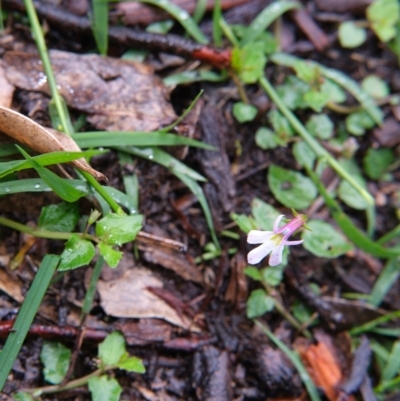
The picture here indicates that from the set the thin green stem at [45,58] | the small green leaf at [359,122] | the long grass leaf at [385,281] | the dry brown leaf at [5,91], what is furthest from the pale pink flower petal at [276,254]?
the small green leaf at [359,122]

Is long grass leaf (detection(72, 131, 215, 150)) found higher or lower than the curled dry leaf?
lower

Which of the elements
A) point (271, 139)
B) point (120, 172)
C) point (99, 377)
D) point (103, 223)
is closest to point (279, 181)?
point (271, 139)

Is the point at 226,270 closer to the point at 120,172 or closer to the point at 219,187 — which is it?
the point at 219,187

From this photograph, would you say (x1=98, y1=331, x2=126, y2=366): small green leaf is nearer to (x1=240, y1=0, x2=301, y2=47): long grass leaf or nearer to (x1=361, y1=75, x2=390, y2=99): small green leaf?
(x1=240, y1=0, x2=301, y2=47): long grass leaf

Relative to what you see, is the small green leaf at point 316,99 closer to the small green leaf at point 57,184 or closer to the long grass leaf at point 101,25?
the long grass leaf at point 101,25

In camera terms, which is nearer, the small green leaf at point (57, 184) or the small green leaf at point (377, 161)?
the small green leaf at point (57, 184)

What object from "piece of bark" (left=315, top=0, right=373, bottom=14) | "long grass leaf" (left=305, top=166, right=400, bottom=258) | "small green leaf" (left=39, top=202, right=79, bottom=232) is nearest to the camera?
"small green leaf" (left=39, top=202, right=79, bottom=232)

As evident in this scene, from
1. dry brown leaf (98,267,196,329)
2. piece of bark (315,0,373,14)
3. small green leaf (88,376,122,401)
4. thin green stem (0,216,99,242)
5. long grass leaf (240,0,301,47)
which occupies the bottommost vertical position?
small green leaf (88,376,122,401)

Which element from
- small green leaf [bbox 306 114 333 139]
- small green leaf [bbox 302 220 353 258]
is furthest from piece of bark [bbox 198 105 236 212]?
small green leaf [bbox 306 114 333 139]
